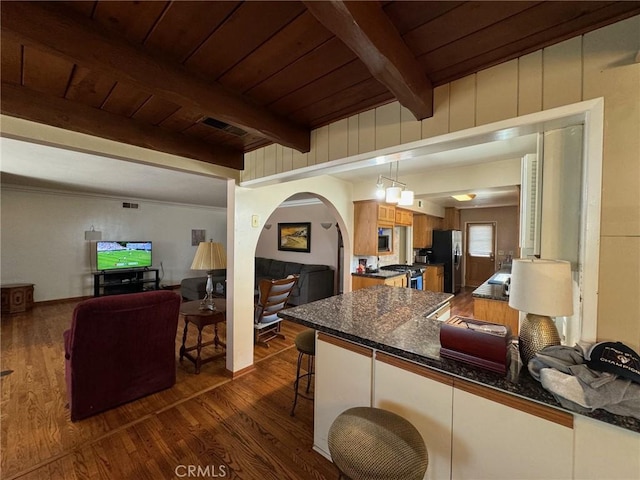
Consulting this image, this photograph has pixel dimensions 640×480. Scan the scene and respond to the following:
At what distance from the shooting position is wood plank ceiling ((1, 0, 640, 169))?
92 centimetres

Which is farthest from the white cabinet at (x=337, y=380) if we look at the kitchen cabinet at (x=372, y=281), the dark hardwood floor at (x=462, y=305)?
the dark hardwood floor at (x=462, y=305)

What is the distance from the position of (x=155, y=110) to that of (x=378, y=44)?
5.15 feet

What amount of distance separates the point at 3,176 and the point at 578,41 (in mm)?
7024

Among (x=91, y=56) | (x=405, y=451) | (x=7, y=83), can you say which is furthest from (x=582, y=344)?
(x=7, y=83)

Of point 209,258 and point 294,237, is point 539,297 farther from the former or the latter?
point 294,237

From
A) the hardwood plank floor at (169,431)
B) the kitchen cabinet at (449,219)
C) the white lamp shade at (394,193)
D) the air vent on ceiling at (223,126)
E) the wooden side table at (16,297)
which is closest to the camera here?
the hardwood plank floor at (169,431)

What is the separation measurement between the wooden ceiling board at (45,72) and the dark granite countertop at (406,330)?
5.93 ft

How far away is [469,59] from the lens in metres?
1.16

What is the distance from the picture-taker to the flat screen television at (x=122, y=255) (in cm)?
584

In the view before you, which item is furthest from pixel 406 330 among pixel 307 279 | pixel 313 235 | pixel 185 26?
pixel 313 235

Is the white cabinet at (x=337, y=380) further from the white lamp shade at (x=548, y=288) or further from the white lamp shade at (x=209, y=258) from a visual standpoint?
the white lamp shade at (x=209, y=258)

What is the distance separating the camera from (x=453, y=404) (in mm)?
1181

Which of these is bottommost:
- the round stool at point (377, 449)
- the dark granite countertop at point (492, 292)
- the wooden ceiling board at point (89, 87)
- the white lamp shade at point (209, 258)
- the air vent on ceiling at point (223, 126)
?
the round stool at point (377, 449)

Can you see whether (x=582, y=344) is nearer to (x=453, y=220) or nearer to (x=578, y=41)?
(x=578, y=41)
